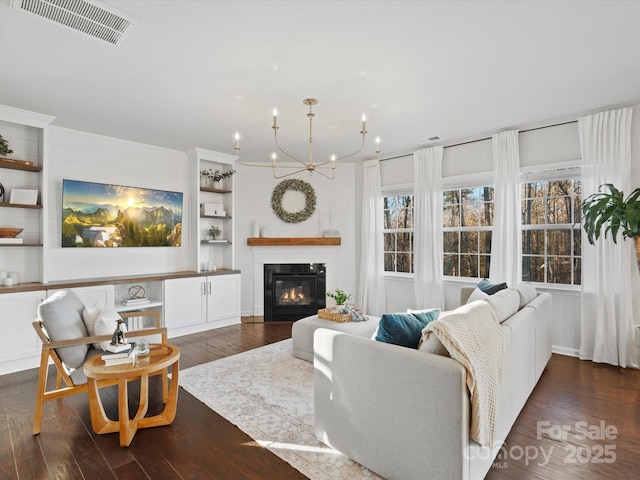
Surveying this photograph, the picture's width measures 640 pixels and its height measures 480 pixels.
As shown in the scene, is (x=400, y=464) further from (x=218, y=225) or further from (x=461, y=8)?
(x=218, y=225)

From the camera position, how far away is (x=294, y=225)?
240 inches

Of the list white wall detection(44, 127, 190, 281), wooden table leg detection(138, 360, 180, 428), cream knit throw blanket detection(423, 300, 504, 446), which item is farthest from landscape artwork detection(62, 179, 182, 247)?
cream knit throw blanket detection(423, 300, 504, 446)

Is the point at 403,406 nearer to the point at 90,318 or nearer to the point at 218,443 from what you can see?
the point at 218,443

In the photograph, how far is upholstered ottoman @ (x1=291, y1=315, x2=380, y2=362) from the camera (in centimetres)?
360

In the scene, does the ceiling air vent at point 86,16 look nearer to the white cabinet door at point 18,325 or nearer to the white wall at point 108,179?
the white wall at point 108,179

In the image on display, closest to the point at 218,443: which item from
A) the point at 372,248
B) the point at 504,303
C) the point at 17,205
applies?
the point at 504,303

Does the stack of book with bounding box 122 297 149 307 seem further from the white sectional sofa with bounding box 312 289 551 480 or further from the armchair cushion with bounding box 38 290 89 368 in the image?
the white sectional sofa with bounding box 312 289 551 480

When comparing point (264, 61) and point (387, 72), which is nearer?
point (264, 61)

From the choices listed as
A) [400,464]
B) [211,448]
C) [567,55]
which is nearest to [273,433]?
[211,448]

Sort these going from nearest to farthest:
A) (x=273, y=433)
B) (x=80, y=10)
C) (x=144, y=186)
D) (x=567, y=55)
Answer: (x=80, y=10), (x=273, y=433), (x=567, y=55), (x=144, y=186)

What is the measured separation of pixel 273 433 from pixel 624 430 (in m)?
2.44

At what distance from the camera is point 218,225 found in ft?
19.1

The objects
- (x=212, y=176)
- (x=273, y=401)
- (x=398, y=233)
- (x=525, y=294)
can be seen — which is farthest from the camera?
(x=398, y=233)

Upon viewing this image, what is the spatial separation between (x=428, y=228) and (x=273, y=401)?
338 centimetres
